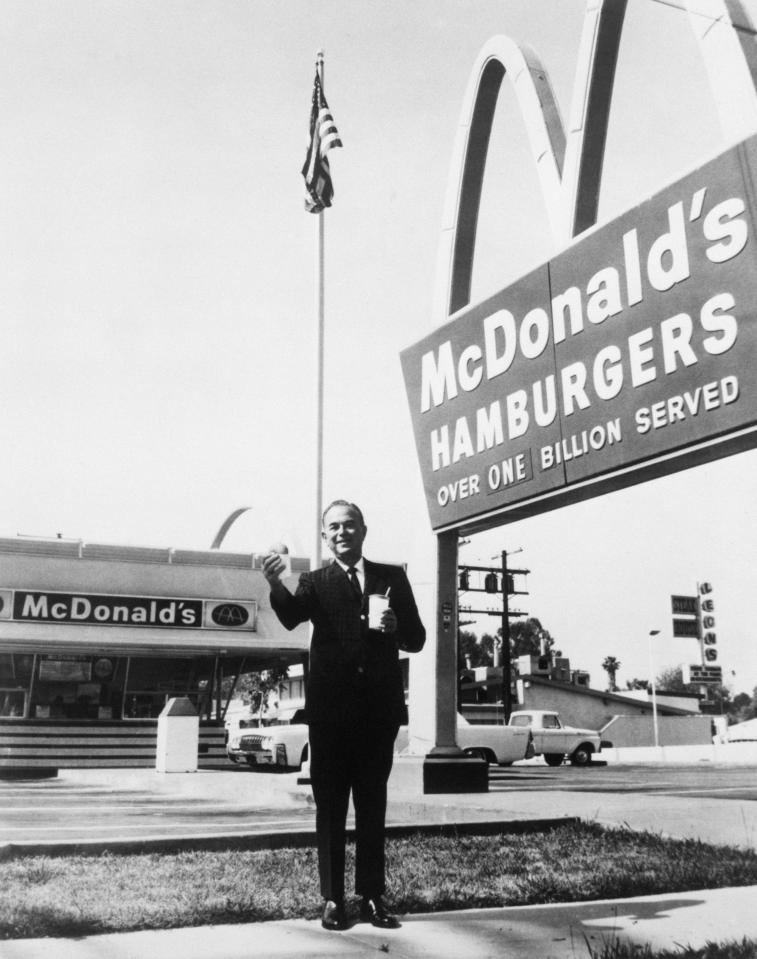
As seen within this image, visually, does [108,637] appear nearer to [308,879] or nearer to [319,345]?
[319,345]

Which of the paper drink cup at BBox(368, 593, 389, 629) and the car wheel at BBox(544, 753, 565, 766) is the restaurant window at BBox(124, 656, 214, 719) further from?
the paper drink cup at BBox(368, 593, 389, 629)

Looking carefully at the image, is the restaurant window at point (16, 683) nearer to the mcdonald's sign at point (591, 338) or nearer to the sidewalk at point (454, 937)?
the mcdonald's sign at point (591, 338)

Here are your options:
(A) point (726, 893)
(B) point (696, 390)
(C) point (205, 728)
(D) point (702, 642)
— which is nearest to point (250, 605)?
(C) point (205, 728)

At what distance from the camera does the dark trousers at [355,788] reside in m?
3.46

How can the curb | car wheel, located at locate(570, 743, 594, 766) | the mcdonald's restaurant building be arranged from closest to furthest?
the curb
the mcdonald's restaurant building
car wheel, located at locate(570, 743, 594, 766)

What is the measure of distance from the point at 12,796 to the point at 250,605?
9.86 meters

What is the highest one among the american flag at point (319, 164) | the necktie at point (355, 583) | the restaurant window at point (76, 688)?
the american flag at point (319, 164)

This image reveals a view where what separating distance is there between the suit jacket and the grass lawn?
0.85 meters

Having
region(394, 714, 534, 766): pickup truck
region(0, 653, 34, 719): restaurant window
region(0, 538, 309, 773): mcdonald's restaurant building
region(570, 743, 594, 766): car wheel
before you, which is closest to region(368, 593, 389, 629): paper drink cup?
region(0, 538, 309, 773): mcdonald's restaurant building

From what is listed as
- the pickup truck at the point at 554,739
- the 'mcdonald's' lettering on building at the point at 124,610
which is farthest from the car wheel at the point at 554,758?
the 'mcdonald's' lettering on building at the point at 124,610

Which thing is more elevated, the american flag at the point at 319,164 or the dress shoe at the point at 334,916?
the american flag at the point at 319,164

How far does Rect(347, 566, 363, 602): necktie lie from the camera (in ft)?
11.7

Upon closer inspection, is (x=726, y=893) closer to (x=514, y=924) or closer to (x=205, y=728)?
(x=514, y=924)

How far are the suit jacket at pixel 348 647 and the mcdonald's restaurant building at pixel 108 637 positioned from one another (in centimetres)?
1700
